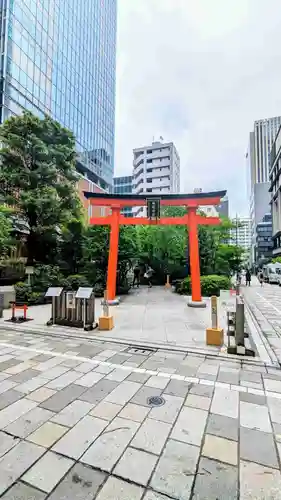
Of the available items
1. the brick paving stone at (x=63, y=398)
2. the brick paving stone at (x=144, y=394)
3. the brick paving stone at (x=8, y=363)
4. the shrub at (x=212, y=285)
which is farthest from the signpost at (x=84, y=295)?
the shrub at (x=212, y=285)

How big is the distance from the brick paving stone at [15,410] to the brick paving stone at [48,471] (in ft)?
2.69

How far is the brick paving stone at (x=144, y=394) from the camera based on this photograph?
329 cm

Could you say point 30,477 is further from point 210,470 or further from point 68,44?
point 68,44

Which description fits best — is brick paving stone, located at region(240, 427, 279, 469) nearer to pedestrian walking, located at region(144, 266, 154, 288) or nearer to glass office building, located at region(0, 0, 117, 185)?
pedestrian walking, located at region(144, 266, 154, 288)

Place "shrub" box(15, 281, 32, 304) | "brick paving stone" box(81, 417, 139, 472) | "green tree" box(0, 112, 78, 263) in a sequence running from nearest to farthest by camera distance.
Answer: "brick paving stone" box(81, 417, 139, 472)
"shrub" box(15, 281, 32, 304)
"green tree" box(0, 112, 78, 263)

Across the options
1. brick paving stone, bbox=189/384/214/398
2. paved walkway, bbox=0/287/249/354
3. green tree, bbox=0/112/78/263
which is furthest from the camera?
green tree, bbox=0/112/78/263

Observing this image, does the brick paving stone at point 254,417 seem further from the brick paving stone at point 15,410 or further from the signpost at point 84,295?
the signpost at point 84,295

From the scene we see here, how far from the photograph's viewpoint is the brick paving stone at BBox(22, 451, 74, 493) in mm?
2008

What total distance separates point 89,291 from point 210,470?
211 inches

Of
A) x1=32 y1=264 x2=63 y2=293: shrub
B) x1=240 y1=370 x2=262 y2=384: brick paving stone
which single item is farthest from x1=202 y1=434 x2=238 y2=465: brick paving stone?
x1=32 y1=264 x2=63 y2=293: shrub

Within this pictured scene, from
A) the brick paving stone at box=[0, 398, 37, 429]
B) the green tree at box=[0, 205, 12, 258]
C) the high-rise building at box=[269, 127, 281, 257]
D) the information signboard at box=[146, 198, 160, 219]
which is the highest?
the high-rise building at box=[269, 127, 281, 257]

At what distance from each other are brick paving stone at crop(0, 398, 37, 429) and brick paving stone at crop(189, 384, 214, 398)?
212 centimetres

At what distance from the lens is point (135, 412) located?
305cm

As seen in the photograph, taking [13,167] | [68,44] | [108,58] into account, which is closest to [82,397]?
[13,167]
